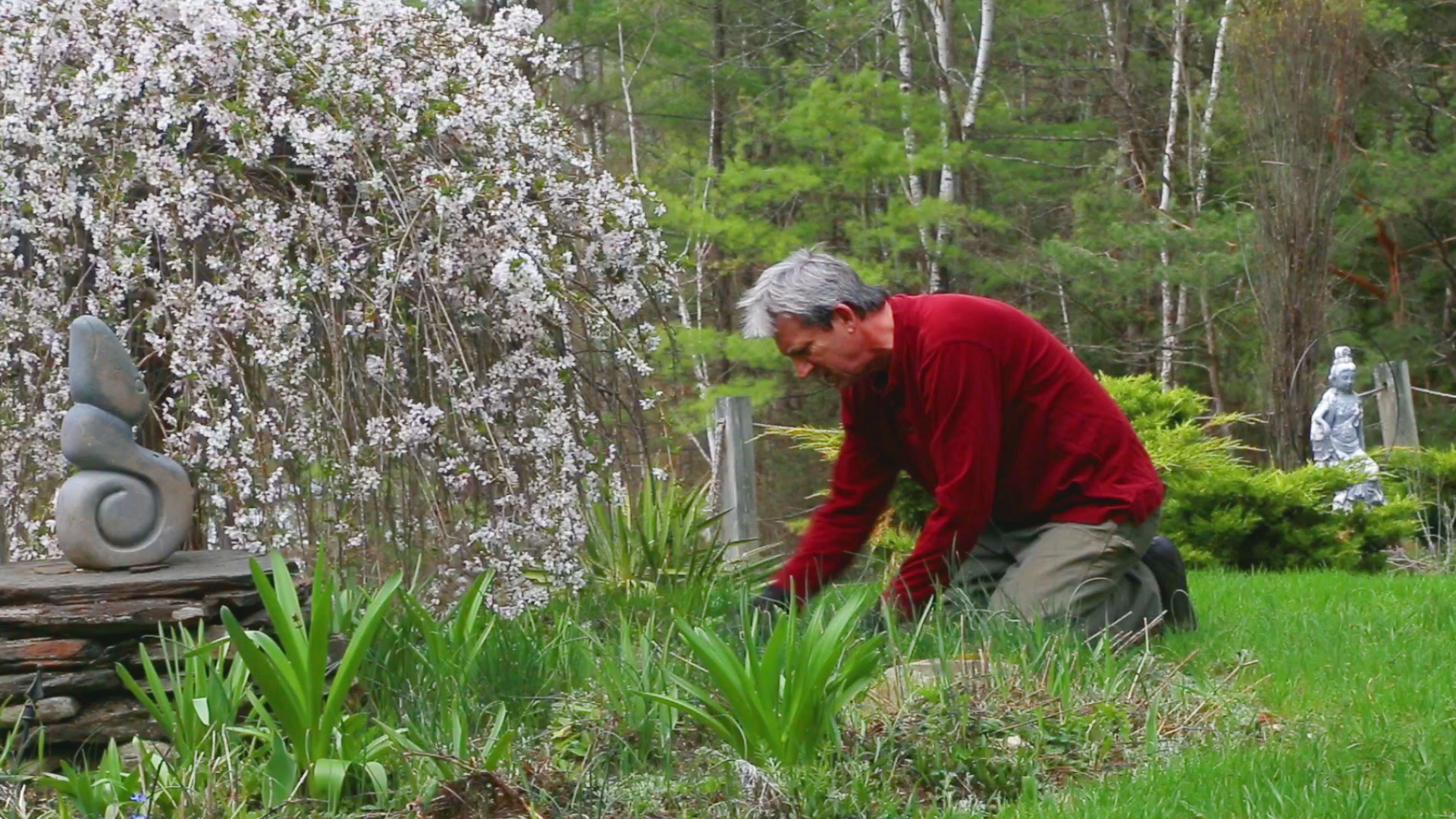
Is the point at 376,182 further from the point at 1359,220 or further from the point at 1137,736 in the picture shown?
the point at 1359,220

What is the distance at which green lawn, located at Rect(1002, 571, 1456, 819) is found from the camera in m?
2.54

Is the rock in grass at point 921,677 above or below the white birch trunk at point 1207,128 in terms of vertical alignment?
below

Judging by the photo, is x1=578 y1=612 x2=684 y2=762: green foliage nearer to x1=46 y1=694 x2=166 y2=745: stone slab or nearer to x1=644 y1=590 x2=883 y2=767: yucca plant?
x1=644 y1=590 x2=883 y2=767: yucca plant

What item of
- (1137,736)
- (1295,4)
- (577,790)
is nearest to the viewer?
(577,790)

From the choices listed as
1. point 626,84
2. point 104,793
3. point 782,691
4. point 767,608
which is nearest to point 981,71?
point 626,84

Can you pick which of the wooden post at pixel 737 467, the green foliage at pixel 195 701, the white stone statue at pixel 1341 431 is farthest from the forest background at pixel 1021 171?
the green foliage at pixel 195 701

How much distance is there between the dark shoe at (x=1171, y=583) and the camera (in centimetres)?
450

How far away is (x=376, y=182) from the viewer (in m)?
4.06

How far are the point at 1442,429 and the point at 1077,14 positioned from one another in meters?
6.01

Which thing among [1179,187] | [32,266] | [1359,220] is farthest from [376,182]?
[1179,187]

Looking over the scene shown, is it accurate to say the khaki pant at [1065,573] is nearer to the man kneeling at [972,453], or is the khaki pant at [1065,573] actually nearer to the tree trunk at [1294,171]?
the man kneeling at [972,453]

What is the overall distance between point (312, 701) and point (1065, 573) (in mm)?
2023

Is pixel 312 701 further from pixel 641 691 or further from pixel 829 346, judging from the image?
pixel 829 346

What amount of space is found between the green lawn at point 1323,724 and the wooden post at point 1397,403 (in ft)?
17.9
